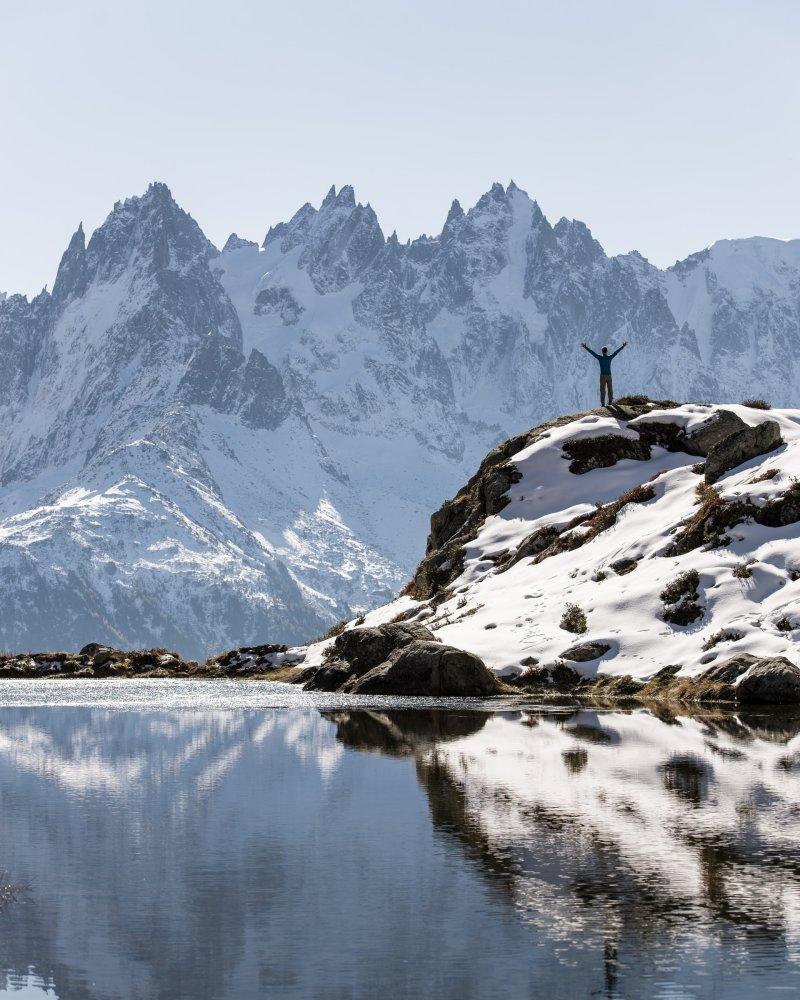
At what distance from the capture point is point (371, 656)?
64375 mm

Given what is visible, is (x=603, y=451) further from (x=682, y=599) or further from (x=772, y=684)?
(x=772, y=684)

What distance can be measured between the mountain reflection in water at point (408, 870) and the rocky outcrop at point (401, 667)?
19.7m

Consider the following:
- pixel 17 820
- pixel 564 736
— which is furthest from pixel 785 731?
pixel 17 820

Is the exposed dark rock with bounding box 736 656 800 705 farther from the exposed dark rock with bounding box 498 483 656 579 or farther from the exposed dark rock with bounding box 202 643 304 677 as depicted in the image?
the exposed dark rock with bounding box 202 643 304 677

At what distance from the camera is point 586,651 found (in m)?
56.2

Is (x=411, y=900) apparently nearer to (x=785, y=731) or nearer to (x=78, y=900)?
(x=78, y=900)

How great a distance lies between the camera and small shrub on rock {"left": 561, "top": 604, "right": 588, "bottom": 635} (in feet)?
192

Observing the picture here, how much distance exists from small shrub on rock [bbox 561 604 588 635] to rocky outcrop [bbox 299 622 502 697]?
3846 mm

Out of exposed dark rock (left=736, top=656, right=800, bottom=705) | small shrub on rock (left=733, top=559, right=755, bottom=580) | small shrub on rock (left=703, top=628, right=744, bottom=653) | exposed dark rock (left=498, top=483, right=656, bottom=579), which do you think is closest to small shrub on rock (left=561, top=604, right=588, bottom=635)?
small shrub on rock (left=733, top=559, right=755, bottom=580)

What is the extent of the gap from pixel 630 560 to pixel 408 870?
145 feet

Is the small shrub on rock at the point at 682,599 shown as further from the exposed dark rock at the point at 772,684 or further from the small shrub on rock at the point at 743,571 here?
the exposed dark rock at the point at 772,684

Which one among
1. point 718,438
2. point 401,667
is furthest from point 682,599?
point 718,438

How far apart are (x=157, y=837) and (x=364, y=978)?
868 centimetres

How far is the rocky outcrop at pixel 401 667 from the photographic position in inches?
2226
